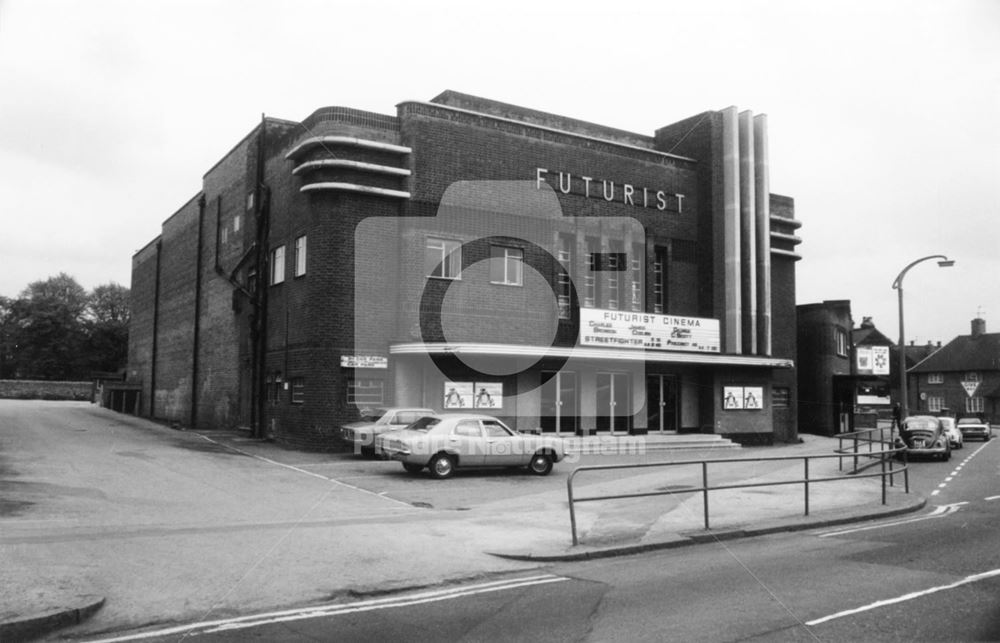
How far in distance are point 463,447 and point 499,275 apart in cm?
933

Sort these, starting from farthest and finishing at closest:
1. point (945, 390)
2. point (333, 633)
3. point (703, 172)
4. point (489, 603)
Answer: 1. point (945, 390)
2. point (703, 172)
3. point (489, 603)
4. point (333, 633)

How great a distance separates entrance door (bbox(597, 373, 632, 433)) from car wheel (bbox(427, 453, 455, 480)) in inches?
440

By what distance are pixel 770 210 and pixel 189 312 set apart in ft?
91.3

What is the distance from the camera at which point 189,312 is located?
4109 cm

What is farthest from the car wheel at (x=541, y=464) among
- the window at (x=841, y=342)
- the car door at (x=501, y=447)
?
the window at (x=841, y=342)

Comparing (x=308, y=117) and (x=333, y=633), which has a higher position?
(x=308, y=117)

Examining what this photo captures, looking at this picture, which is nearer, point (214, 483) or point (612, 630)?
point (612, 630)

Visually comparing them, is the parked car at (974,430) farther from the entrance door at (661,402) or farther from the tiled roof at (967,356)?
the tiled roof at (967,356)

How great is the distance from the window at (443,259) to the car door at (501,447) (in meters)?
7.56

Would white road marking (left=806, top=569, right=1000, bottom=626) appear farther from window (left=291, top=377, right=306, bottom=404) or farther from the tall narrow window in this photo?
the tall narrow window

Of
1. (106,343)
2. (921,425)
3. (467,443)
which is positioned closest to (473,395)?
(467,443)

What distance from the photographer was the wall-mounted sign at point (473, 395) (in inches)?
1026

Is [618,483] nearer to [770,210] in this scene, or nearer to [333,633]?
[333,633]

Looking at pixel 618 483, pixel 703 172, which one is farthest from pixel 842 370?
pixel 618 483
